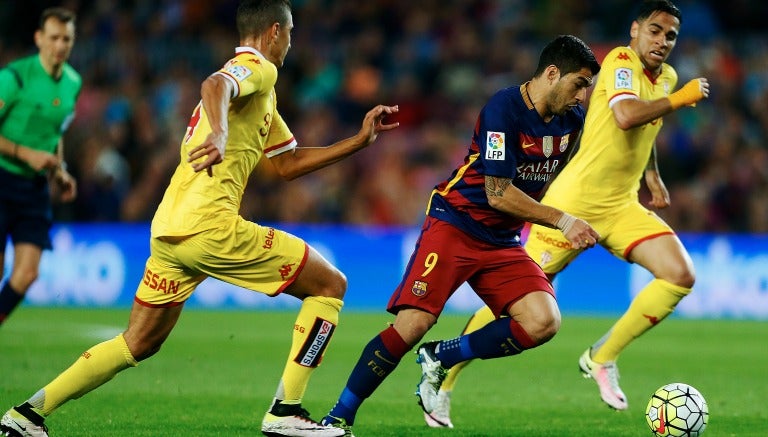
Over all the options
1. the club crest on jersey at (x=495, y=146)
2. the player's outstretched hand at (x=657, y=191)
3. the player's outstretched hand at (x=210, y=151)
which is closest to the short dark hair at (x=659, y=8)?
the player's outstretched hand at (x=657, y=191)

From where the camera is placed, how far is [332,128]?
17.9 meters

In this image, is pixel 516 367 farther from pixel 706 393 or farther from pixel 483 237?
pixel 483 237

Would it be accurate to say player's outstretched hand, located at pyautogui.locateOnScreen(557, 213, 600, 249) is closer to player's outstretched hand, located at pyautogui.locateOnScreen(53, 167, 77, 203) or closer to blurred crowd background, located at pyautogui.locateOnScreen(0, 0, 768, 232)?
player's outstretched hand, located at pyautogui.locateOnScreen(53, 167, 77, 203)

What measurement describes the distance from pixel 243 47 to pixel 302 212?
35.8 ft

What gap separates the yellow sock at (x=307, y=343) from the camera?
6.28 meters

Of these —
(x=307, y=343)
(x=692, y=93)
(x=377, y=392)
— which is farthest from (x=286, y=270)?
(x=377, y=392)

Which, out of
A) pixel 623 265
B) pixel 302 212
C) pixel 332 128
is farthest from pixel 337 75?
pixel 623 265

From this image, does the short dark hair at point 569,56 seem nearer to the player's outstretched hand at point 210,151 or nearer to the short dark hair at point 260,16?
the short dark hair at point 260,16

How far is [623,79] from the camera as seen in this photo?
24.9 ft

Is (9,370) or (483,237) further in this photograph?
(9,370)

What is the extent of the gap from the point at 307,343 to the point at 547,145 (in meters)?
1.76

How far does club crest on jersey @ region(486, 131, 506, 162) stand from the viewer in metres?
6.32

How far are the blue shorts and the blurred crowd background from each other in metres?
7.08

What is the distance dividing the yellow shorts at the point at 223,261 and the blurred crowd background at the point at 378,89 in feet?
35.2
